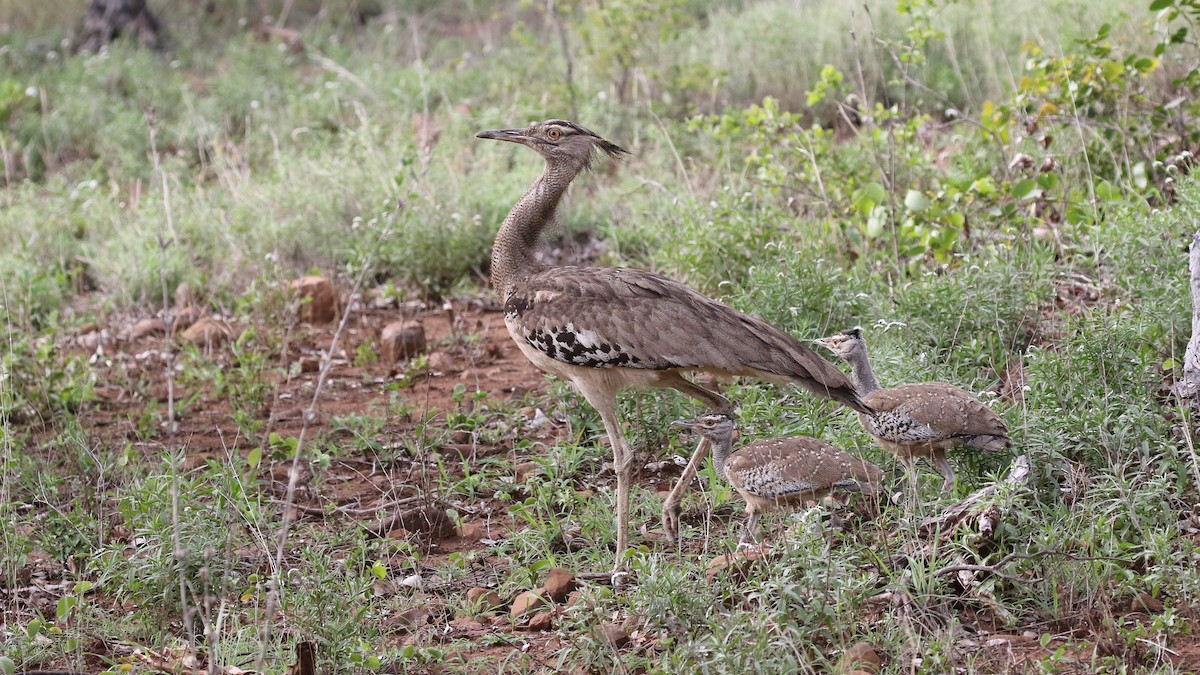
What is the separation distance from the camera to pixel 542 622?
3998mm

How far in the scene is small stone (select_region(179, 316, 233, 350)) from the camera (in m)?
7.08

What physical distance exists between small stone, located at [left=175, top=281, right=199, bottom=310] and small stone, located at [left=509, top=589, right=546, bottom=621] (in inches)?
167

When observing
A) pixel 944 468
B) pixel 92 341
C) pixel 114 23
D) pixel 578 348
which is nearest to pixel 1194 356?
pixel 944 468

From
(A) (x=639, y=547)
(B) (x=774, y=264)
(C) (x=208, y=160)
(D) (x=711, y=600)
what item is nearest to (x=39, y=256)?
(C) (x=208, y=160)

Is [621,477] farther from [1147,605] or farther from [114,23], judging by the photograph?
[114,23]

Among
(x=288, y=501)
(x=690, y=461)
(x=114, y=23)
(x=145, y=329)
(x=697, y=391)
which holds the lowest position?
(x=145, y=329)

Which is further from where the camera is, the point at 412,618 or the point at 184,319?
the point at 184,319

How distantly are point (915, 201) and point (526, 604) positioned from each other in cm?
317

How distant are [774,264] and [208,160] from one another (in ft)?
19.1

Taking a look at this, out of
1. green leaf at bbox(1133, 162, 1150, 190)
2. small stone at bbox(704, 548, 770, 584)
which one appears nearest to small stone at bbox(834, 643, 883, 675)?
small stone at bbox(704, 548, 770, 584)

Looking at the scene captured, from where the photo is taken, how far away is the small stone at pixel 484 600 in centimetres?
419

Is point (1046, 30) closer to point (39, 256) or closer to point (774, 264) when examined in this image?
point (774, 264)

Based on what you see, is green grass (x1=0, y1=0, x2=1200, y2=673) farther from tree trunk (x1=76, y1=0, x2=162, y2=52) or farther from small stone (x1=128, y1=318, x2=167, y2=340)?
tree trunk (x1=76, y1=0, x2=162, y2=52)

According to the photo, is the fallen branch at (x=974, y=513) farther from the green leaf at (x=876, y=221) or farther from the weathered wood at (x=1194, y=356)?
the green leaf at (x=876, y=221)
